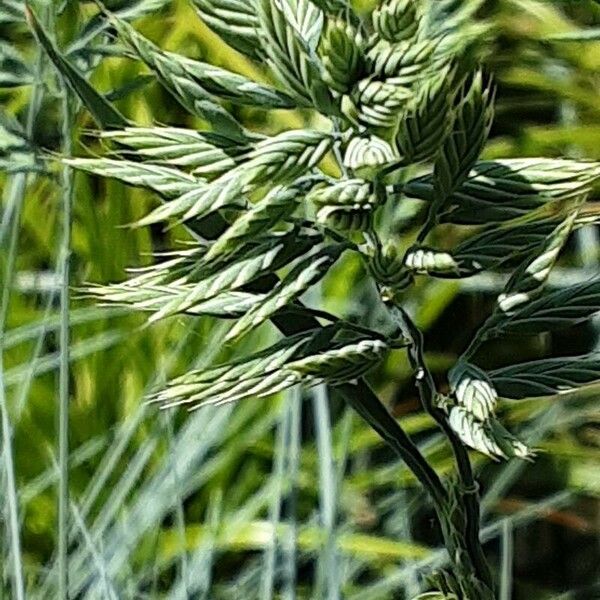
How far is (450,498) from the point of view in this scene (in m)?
0.29

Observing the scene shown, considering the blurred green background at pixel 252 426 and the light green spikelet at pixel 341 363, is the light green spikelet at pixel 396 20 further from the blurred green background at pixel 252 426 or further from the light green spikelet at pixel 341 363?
the blurred green background at pixel 252 426

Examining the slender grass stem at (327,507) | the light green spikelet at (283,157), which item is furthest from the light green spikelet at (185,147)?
the slender grass stem at (327,507)

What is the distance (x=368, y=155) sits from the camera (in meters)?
0.27

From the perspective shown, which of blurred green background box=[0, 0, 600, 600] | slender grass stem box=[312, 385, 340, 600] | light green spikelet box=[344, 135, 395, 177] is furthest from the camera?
blurred green background box=[0, 0, 600, 600]

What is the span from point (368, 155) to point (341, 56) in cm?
2

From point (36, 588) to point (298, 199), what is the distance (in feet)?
1.87

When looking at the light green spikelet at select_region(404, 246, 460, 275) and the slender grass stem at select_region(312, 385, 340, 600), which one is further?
the slender grass stem at select_region(312, 385, 340, 600)

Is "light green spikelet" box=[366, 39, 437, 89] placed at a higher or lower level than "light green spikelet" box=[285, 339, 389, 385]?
higher

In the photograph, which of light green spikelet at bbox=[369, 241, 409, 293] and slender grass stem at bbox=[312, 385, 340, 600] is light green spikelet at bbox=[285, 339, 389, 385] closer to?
light green spikelet at bbox=[369, 241, 409, 293]

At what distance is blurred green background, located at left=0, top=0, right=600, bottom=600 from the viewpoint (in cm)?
74

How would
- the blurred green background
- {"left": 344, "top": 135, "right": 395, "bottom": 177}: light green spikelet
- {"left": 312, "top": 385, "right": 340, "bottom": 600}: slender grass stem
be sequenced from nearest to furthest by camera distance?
{"left": 344, "top": 135, "right": 395, "bottom": 177}: light green spikelet, {"left": 312, "top": 385, "right": 340, "bottom": 600}: slender grass stem, the blurred green background

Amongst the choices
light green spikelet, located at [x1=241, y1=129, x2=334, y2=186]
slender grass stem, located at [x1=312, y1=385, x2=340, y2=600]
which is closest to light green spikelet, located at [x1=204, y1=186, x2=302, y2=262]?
light green spikelet, located at [x1=241, y1=129, x2=334, y2=186]

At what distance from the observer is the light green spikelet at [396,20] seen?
0.27 metres

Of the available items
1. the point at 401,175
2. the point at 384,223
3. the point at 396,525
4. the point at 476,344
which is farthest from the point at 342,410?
the point at 476,344
